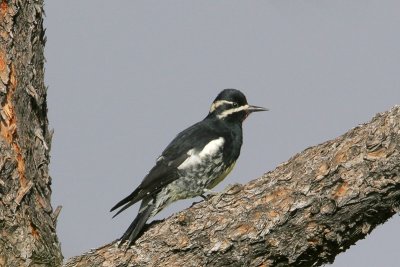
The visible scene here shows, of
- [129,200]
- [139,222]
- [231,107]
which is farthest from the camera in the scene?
[231,107]

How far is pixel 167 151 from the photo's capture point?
23.1 ft

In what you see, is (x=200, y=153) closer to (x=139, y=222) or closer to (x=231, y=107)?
(x=231, y=107)

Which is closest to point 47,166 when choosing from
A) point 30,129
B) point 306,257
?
point 30,129

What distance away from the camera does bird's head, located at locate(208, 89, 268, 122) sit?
7977 millimetres

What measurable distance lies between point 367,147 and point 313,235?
63 cm

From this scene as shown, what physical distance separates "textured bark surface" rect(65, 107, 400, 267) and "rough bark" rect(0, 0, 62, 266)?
0.59 m

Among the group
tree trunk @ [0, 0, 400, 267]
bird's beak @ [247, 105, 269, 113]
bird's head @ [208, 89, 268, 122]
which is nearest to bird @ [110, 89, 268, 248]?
bird's head @ [208, 89, 268, 122]

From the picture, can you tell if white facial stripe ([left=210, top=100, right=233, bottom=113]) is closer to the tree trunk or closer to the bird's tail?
the bird's tail

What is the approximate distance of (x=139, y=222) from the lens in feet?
18.6

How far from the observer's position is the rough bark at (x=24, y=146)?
533 centimetres

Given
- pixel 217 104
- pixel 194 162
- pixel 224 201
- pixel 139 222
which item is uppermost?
pixel 217 104

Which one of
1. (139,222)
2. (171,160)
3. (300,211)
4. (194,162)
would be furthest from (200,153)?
(300,211)

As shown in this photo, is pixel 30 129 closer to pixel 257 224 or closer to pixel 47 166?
pixel 47 166

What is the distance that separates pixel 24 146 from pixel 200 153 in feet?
6.45
